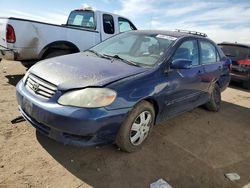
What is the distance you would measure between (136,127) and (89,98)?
2.83 feet

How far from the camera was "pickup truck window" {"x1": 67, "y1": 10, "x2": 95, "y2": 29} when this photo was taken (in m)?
7.59

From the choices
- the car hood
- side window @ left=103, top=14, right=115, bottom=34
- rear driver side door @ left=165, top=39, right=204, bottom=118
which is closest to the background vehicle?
side window @ left=103, top=14, right=115, bottom=34

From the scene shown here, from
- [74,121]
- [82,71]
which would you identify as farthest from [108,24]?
[74,121]

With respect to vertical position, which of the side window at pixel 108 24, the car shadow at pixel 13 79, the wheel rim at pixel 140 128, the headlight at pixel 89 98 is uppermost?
the side window at pixel 108 24

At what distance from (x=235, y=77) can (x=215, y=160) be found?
5855 millimetres

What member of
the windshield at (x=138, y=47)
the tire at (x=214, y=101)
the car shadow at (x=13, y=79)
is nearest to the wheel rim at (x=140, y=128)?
the windshield at (x=138, y=47)

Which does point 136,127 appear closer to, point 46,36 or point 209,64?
point 209,64

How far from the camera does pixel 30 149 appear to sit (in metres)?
3.26

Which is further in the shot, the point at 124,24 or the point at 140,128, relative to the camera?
the point at 124,24

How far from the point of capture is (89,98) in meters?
2.83

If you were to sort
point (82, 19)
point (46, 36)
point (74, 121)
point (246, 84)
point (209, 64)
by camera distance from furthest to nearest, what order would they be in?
point (246, 84) < point (82, 19) < point (46, 36) < point (209, 64) < point (74, 121)

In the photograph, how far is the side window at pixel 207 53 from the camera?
16.3ft

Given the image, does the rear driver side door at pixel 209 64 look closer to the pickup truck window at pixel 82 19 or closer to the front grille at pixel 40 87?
the front grille at pixel 40 87

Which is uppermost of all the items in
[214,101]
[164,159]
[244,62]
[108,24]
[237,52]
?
[108,24]
